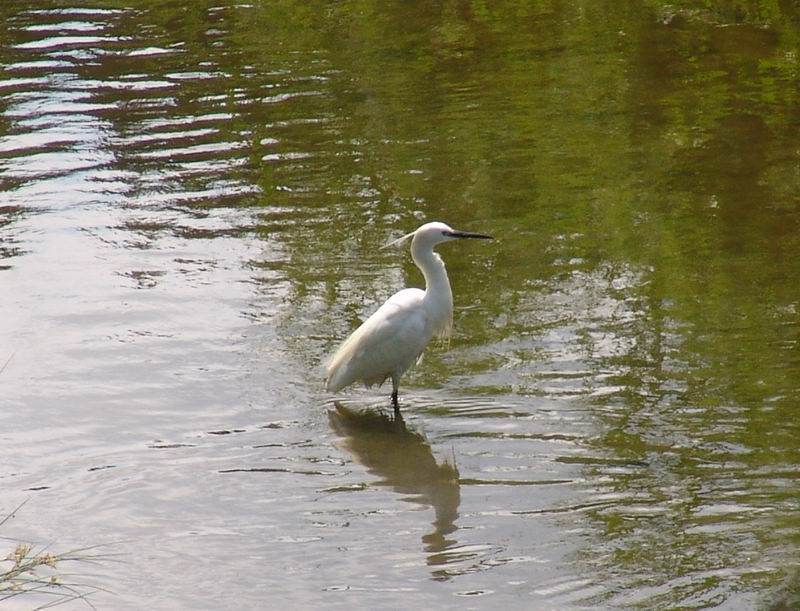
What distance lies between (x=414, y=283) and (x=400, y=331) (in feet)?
4.74

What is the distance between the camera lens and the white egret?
683 cm

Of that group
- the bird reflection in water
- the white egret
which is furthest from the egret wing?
the bird reflection in water

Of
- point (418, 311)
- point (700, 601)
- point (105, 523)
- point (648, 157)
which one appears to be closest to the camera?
point (700, 601)

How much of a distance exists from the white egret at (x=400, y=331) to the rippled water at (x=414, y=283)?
0.22m

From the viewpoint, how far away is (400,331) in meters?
6.94

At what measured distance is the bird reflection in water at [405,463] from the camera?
223 inches

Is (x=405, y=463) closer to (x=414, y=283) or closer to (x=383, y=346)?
(x=383, y=346)

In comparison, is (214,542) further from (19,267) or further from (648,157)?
(648,157)

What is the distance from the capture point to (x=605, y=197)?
938 centimetres

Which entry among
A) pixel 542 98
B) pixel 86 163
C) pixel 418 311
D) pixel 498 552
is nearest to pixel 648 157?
pixel 542 98

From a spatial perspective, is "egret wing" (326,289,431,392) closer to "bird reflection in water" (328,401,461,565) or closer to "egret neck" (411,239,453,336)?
"egret neck" (411,239,453,336)

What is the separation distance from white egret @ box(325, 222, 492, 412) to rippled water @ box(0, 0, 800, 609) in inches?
8.8

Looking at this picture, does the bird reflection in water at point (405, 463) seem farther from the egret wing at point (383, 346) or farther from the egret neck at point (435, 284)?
the egret neck at point (435, 284)

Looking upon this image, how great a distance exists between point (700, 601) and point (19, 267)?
563 cm
